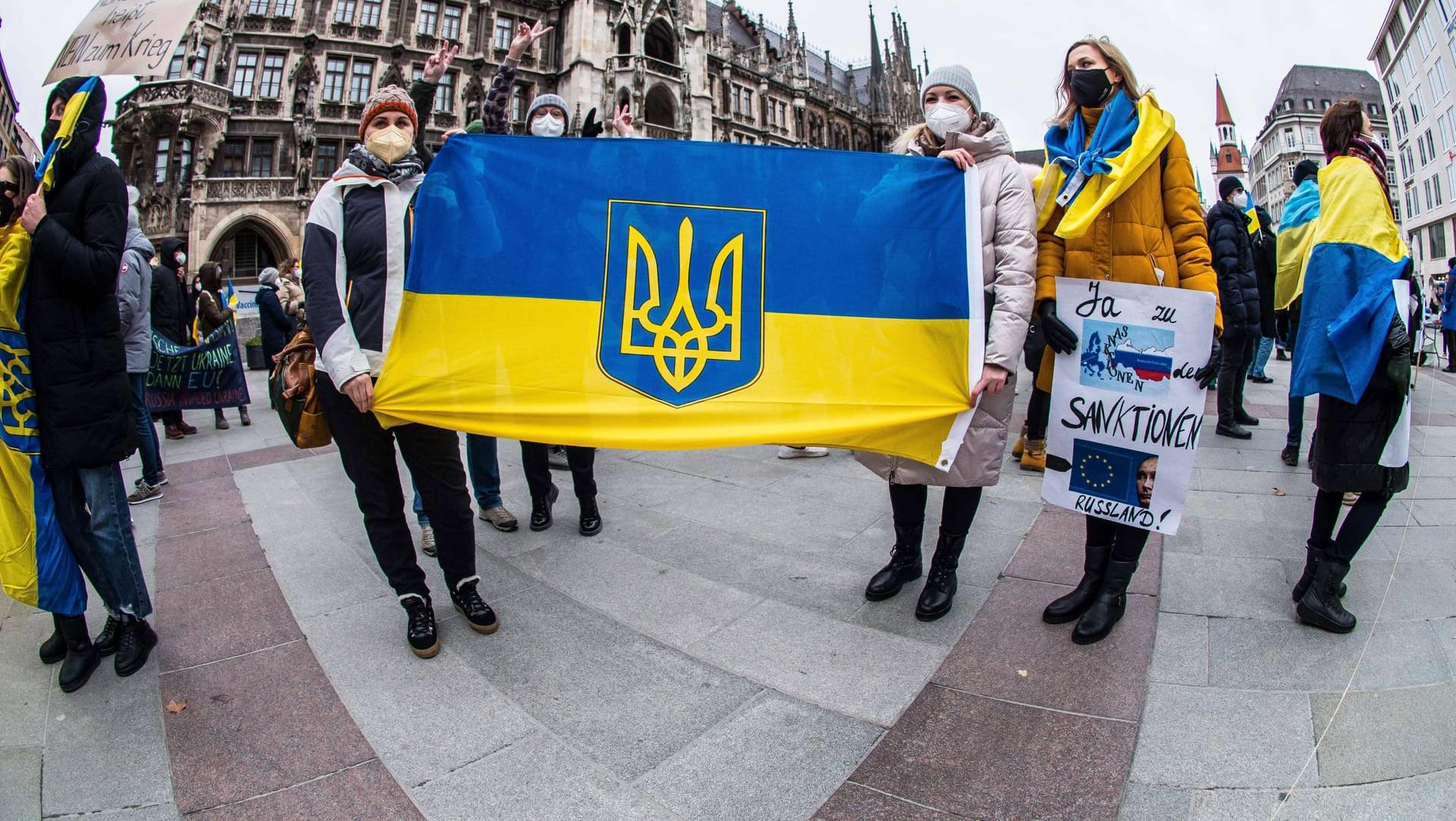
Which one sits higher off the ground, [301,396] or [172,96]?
[172,96]

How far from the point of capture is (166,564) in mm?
4184

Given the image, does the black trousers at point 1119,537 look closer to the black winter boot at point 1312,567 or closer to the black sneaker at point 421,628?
the black winter boot at point 1312,567

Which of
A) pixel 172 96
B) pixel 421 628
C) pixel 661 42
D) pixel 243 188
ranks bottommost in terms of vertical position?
pixel 421 628

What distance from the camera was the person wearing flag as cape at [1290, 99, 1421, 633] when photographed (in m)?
2.99

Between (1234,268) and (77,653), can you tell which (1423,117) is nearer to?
(1234,268)

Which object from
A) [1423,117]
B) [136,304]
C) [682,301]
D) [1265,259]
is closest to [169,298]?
[136,304]

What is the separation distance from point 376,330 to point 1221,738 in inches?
134

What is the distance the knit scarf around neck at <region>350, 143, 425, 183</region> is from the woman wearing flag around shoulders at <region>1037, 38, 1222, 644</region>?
2719 mm

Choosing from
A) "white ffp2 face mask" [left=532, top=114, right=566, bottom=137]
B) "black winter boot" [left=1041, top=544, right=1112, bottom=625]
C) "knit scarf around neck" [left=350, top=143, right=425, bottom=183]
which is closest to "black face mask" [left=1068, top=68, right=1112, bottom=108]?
"black winter boot" [left=1041, top=544, right=1112, bottom=625]

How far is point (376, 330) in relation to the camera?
3096mm

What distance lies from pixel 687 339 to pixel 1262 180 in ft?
457

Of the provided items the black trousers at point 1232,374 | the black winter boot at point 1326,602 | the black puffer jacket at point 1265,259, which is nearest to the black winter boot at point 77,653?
→ the black winter boot at point 1326,602

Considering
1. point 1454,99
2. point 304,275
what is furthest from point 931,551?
point 1454,99

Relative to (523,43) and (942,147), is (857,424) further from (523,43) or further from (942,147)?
(523,43)
